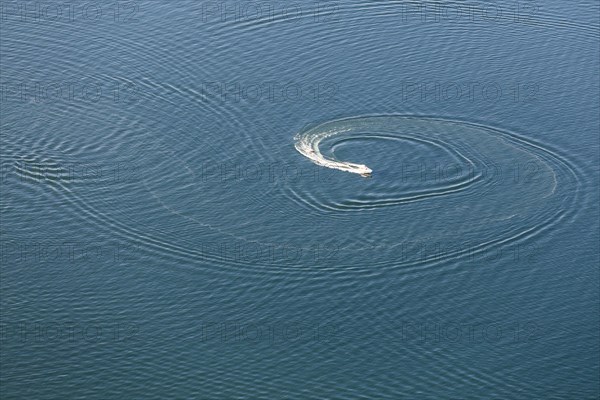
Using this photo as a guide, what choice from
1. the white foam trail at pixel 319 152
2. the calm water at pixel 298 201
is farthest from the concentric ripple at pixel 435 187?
the calm water at pixel 298 201

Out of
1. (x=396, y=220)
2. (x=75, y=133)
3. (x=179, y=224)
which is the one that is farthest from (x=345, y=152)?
(x=75, y=133)

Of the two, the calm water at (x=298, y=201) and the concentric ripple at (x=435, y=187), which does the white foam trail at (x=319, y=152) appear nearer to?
the concentric ripple at (x=435, y=187)

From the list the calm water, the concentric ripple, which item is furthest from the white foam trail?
the calm water

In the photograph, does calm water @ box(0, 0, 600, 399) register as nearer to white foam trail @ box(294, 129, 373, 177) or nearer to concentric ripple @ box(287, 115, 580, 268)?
concentric ripple @ box(287, 115, 580, 268)

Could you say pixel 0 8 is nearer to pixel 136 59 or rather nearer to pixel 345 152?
pixel 136 59

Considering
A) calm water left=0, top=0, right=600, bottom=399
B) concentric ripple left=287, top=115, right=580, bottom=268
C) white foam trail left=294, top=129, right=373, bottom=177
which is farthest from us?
white foam trail left=294, top=129, right=373, bottom=177

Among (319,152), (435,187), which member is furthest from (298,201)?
(435,187)
